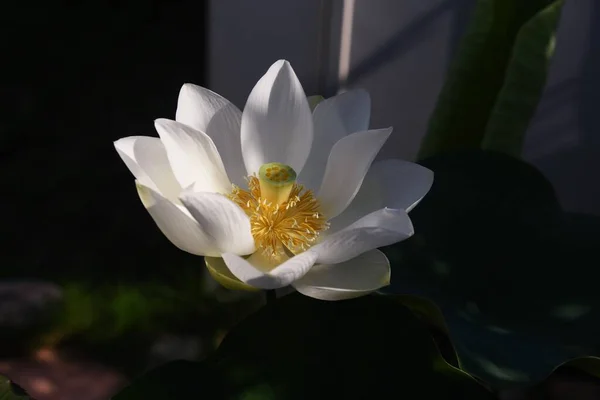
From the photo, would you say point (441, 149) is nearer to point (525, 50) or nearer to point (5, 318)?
point (525, 50)

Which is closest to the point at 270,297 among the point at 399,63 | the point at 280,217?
the point at 280,217

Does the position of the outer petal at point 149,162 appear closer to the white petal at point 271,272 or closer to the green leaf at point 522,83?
the white petal at point 271,272

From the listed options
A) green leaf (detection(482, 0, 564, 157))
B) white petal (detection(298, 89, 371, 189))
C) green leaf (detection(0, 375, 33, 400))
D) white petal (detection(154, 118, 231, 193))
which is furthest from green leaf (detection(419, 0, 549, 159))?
green leaf (detection(0, 375, 33, 400))

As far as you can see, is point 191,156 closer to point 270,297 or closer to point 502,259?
point 270,297

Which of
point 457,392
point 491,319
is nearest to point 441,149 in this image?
point 491,319

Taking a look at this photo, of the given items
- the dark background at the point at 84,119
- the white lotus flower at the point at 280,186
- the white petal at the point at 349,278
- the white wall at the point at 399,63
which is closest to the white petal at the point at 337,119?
the white lotus flower at the point at 280,186

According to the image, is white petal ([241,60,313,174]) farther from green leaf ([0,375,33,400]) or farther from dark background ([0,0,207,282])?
dark background ([0,0,207,282])
